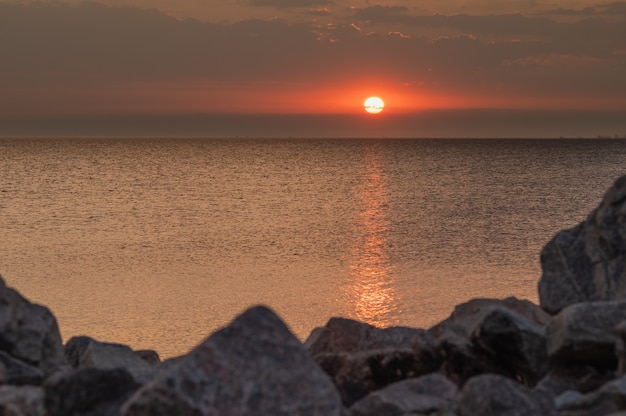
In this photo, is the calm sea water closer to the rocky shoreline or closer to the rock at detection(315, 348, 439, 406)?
the rocky shoreline

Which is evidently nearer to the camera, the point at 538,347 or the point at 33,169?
the point at 538,347

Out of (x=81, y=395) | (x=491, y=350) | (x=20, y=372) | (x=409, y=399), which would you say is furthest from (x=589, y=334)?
(x=20, y=372)

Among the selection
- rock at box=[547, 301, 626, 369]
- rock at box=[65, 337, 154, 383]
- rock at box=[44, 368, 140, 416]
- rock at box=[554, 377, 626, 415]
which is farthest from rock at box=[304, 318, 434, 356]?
rock at box=[44, 368, 140, 416]

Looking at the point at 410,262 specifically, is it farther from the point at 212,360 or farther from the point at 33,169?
the point at 33,169

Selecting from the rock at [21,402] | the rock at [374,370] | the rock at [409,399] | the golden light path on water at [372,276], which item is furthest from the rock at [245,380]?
the golden light path on water at [372,276]

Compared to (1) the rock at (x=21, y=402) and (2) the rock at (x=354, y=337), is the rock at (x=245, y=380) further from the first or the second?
(2) the rock at (x=354, y=337)

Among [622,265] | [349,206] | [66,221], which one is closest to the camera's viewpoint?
[622,265]

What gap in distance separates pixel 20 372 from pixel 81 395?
204 cm

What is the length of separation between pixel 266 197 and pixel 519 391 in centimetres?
7691

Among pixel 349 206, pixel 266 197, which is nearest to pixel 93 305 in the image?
pixel 349 206

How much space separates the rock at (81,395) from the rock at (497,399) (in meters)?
2.63

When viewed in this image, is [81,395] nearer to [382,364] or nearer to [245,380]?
[245,380]

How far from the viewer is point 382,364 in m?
8.45

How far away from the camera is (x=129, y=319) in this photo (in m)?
24.9
